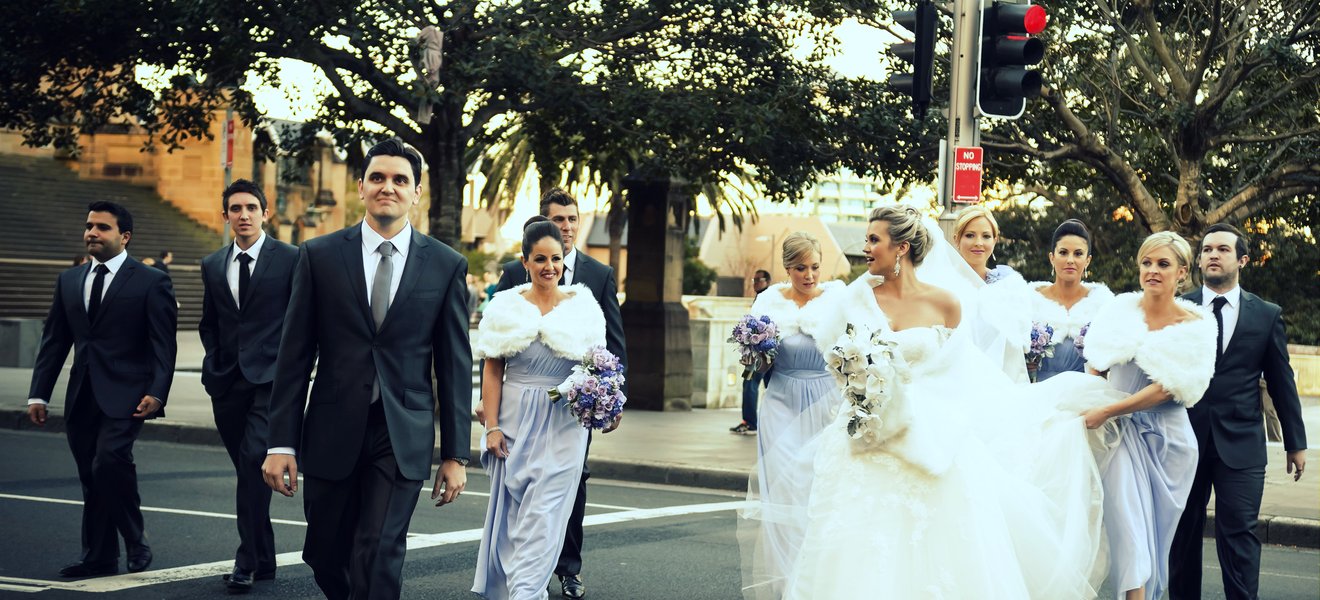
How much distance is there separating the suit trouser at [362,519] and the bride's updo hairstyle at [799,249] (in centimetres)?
325

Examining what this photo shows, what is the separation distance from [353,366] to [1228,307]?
4.41 meters


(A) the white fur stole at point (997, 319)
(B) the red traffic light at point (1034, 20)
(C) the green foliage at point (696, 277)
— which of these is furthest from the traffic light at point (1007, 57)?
(C) the green foliage at point (696, 277)

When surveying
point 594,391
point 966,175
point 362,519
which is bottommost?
point 362,519

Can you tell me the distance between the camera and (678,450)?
14.9m

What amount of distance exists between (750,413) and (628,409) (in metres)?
3.20

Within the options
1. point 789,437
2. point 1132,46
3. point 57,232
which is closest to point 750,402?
point 1132,46

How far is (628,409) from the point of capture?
1964 cm

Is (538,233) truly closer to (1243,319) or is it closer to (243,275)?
(243,275)

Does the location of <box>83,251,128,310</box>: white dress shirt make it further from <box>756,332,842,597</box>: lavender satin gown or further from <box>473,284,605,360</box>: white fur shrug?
<box>756,332,842,597</box>: lavender satin gown

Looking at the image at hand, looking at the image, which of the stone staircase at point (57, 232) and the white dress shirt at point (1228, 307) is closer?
the white dress shirt at point (1228, 307)

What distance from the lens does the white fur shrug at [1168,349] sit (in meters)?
6.69

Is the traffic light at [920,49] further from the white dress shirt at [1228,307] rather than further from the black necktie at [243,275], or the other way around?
the black necktie at [243,275]

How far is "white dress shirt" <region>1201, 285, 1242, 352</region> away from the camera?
7.23 m

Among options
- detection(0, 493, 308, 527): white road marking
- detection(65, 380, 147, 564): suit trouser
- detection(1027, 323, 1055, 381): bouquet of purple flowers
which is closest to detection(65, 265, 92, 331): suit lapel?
detection(65, 380, 147, 564): suit trouser
